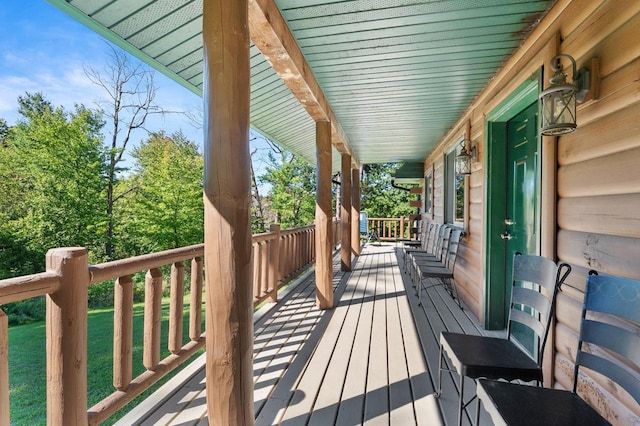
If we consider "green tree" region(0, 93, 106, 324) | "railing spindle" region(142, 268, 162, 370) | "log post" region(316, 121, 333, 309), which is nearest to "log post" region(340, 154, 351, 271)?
"log post" region(316, 121, 333, 309)

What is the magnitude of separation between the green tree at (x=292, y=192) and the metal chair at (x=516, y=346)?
16094 mm

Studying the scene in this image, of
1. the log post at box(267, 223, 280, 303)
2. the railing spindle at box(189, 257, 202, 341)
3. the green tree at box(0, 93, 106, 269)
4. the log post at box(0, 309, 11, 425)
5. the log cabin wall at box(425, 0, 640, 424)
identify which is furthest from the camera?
the green tree at box(0, 93, 106, 269)

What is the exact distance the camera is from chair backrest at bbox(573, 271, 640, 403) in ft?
3.46

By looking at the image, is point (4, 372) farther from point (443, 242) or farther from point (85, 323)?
point (443, 242)

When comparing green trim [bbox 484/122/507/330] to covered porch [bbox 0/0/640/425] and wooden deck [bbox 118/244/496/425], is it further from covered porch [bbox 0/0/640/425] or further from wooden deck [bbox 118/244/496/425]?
wooden deck [bbox 118/244/496/425]

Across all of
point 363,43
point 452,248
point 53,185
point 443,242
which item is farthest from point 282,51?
point 53,185

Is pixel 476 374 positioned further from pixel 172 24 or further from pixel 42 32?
pixel 42 32

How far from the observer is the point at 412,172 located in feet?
28.1

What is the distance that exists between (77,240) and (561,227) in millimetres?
15660

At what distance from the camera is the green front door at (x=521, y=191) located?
2.48 metres

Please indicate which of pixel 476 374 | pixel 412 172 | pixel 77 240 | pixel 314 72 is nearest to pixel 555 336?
pixel 476 374

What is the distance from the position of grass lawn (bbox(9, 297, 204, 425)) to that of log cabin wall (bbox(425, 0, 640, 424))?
13.4 feet

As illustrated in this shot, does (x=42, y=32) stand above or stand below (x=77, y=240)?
above

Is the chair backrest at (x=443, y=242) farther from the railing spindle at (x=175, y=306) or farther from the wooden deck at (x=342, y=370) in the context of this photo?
the railing spindle at (x=175, y=306)
